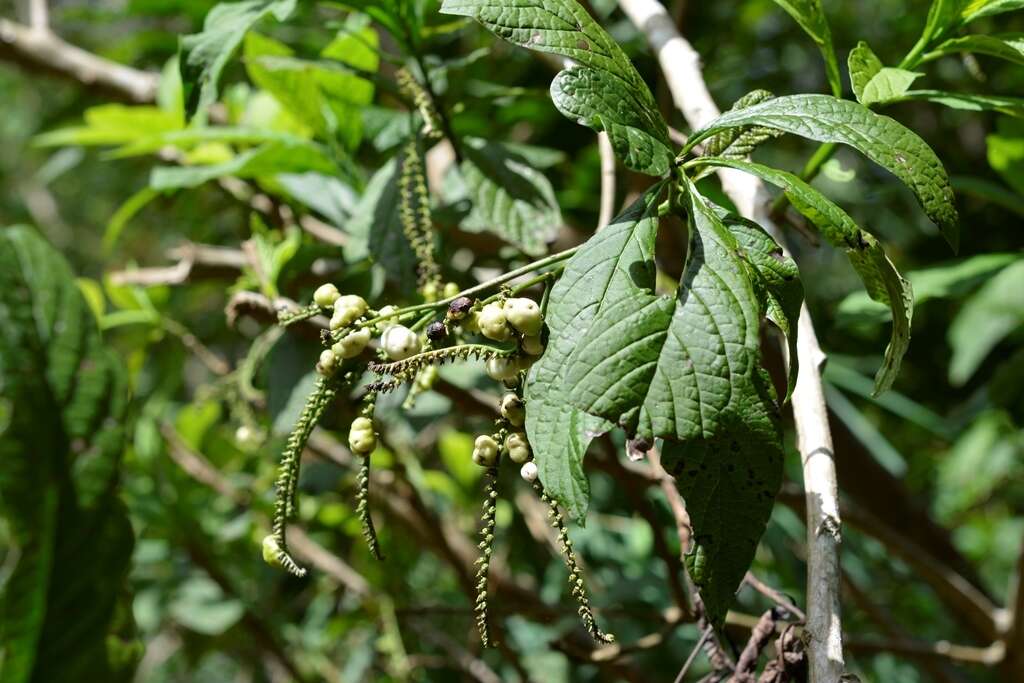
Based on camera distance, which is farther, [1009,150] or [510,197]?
[1009,150]

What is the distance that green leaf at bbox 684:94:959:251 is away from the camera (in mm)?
557

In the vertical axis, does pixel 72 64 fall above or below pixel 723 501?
below

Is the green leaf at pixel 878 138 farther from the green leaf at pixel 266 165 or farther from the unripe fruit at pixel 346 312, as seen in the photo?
the green leaf at pixel 266 165

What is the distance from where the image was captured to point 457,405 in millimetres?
1114

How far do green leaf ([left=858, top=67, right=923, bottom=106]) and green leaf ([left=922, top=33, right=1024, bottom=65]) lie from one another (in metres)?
0.08

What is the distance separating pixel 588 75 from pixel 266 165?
57 centimetres

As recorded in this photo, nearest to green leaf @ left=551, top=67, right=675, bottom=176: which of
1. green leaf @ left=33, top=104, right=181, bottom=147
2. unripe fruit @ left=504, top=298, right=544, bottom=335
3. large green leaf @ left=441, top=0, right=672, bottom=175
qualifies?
large green leaf @ left=441, top=0, right=672, bottom=175

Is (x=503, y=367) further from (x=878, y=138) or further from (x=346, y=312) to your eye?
(x=878, y=138)

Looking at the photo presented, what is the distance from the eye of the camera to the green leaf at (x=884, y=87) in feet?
2.10

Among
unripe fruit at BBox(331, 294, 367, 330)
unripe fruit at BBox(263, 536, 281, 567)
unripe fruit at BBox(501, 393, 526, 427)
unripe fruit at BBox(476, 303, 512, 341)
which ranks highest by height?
unripe fruit at BBox(476, 303, 512, 341)

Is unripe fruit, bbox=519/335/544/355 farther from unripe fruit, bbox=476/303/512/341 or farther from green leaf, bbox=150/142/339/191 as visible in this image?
green leaf, bbox=150/142/339/191

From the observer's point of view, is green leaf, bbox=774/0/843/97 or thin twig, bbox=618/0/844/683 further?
green leaf, bbox=774/0/843/97

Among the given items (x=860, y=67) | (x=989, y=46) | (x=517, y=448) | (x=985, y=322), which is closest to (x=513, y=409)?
(x=517, y=448)

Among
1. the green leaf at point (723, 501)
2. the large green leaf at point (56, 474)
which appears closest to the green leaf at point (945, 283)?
the green leaf at point (723, 501)
